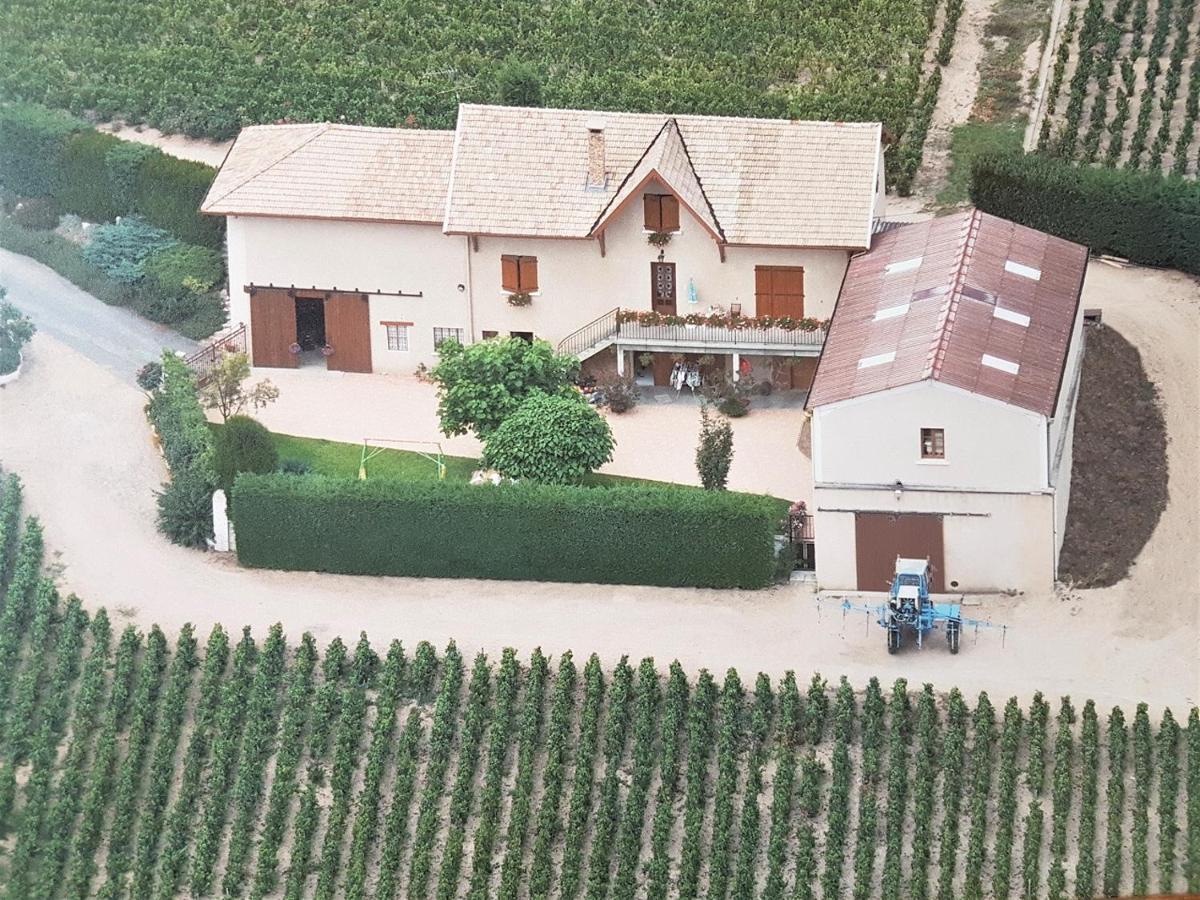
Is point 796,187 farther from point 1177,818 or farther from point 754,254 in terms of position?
point 1177,818

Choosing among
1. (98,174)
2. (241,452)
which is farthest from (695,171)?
(98,174)

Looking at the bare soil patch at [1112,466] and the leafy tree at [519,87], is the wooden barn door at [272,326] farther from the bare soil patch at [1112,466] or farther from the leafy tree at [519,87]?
the bare soil patch at [1112,466]

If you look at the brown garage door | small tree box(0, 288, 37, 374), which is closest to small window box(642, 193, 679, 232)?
the brown garage door

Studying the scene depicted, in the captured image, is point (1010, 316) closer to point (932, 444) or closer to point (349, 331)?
point (932, 444)

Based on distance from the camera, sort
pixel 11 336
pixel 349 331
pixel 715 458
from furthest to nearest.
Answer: pixel 11 336
pixel 349 331
pixel 715 458

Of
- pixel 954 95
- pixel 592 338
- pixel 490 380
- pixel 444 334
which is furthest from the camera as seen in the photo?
pixel 954 95

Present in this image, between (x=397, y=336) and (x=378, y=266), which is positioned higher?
(x=378, y=266)

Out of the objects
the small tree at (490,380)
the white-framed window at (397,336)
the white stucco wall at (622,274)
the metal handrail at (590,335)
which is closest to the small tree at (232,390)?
the white-framed window at (397,336)

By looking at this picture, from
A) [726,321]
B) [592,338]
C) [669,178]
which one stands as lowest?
[592,338]
